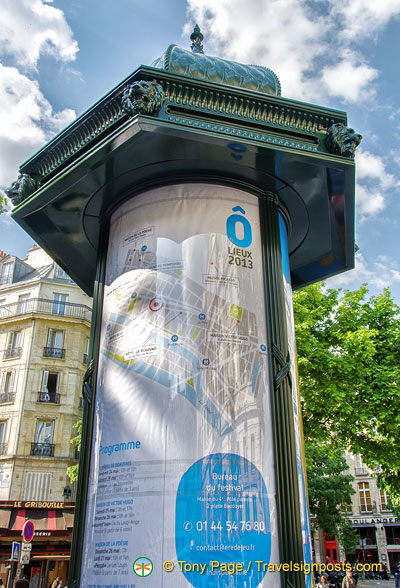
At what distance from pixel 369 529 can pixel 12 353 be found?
Result: 46894 millimetres

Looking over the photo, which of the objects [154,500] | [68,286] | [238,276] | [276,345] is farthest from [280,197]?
[68,286]

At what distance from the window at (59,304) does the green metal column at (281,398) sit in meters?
32.7

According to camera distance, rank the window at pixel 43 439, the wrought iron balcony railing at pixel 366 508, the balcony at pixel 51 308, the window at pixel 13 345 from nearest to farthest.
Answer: the window at pixel 43 439
the window at pixel 13 345
the balcony at pixel 51 308
the wrought iron balcony railing at pixel 366 508

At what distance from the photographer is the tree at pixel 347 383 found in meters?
20.0

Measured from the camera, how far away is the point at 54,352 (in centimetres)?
3769

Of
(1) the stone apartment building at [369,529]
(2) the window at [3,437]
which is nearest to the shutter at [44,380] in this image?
(2) the window at [3,437]

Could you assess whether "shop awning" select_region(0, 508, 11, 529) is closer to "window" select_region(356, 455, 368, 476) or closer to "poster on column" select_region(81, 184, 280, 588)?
"poster on column" select_region(81, 184, 280, 588)

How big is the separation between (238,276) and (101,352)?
93.0 inches

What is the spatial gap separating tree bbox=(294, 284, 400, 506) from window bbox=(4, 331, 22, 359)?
2342cm

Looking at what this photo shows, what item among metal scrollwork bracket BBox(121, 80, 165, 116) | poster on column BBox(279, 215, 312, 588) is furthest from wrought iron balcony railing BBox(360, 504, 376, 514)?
metal scrollwork bracket BBox(121, 80, 165, 116)

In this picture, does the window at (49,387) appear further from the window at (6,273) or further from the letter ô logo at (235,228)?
the letter ô logo at (235,228)

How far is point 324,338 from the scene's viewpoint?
22.1 metres

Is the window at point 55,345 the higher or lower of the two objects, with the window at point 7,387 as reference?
higher

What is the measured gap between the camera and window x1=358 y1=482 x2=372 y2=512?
63188mm
